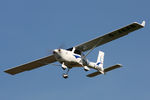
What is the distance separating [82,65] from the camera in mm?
36781

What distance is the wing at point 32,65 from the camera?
3973cm

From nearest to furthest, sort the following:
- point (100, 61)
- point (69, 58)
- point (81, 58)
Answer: point (69, 58)
point (81, 58)
point (100, 61)

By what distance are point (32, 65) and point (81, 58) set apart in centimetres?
513

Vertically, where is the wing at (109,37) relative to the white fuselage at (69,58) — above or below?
above

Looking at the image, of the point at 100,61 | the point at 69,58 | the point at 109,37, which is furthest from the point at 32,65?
the point at 109,37

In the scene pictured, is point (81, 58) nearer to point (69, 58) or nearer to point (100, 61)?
point (69, 58)

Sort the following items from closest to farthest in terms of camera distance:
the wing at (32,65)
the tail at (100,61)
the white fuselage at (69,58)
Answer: the white fuselage at (69,58), the tail at (100,61), the wing at (32,65)

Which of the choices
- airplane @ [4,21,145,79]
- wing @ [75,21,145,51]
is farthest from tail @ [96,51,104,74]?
wing @ [75,21,145,51]

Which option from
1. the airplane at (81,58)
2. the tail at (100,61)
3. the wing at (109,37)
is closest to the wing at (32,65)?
the airplane at (81,58)

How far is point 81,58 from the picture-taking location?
36875 millimetres

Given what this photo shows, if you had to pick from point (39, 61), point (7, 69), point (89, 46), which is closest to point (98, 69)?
point (89, 46)

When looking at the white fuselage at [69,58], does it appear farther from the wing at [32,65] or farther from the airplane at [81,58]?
the wing at [32,65]

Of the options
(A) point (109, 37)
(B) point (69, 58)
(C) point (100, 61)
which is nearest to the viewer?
(B) point (69, 58)

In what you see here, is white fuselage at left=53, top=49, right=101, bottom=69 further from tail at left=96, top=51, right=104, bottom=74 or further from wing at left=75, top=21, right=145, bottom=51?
tail at left=96, top=51, right=104, bottom=74
